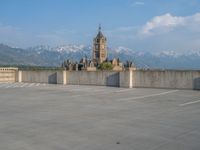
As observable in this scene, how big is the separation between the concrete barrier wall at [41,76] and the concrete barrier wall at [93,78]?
1201 millimetres

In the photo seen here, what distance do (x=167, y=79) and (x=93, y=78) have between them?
22.6 feet

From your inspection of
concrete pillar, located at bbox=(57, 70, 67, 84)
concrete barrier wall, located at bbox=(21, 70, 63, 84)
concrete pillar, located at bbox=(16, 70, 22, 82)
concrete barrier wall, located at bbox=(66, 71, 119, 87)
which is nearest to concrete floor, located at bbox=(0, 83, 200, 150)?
concrete barrier wall, located at bbox=(66, 71, 119, 87)

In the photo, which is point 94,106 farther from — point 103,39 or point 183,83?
point 103,39

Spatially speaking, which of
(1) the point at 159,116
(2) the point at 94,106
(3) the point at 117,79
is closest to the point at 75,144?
(1) the point at 159,116

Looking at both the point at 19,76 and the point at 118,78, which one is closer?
the point at 118,78

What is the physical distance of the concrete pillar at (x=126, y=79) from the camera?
26594 millimetres

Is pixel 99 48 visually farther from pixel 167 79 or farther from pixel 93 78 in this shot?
pixel 167 79

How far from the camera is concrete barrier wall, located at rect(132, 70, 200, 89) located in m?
24.3

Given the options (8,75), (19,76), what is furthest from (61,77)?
(8,75)

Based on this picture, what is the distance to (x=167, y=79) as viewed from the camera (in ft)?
83.2

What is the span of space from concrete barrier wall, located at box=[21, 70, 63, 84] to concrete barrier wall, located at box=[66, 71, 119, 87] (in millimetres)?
1201

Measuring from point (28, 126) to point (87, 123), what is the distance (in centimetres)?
181

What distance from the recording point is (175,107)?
49.5 ft

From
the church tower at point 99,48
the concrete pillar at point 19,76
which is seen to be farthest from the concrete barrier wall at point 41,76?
the church tower at point 99,48
